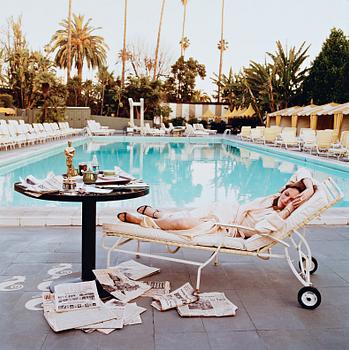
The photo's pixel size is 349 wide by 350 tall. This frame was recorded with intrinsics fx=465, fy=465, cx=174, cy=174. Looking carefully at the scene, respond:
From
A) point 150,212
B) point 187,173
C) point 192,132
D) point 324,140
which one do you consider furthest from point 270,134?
point 150,212

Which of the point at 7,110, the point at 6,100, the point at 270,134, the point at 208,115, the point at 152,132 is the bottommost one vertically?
the point at 152,132

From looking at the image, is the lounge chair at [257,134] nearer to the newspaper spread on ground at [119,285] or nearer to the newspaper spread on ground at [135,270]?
the newspaper spread on ground at [135,270]

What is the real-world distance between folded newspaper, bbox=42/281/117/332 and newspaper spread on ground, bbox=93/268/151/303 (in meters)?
0.14

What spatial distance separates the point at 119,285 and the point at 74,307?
0.46 metres

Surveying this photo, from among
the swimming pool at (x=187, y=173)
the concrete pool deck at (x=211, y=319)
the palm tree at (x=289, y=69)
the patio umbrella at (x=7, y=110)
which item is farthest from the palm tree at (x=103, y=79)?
the concrete pool deck at (x=211, y=319)

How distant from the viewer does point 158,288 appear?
124 inches

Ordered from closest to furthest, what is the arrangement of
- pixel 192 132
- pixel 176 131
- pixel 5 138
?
pixel 5 138, pixel 192 132, pixel 176 131

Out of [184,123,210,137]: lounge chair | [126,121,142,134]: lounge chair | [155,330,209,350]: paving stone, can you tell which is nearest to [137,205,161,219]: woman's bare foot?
[155,330,209,350]: paving stone

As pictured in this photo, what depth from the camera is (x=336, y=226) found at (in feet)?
16.2

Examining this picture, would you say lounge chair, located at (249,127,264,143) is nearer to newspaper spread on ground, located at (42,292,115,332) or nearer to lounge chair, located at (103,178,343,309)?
lounge chair, located at (103,178,343,309)

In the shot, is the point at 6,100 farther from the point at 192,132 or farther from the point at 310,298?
the point at 310,298

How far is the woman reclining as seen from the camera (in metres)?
3.14

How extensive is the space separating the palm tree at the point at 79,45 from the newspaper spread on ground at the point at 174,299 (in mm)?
30828

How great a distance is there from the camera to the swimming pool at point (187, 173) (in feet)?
26.7
